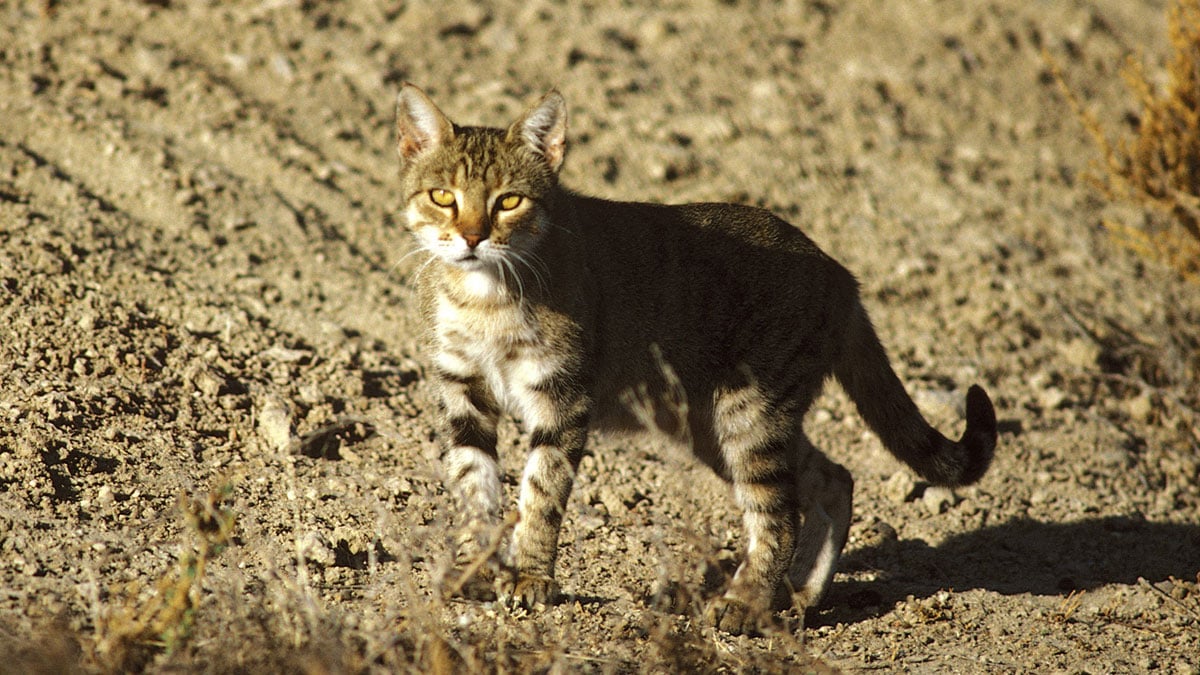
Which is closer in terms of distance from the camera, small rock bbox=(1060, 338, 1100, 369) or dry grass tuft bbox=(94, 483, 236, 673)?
dry grass tuft bbox=(94, 483, 236, 673)

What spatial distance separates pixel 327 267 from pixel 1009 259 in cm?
451

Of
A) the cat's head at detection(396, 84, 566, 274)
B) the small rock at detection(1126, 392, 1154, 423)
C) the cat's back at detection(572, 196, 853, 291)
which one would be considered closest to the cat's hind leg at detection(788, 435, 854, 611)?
the cat's back at detection(572, 196, 853, 291)

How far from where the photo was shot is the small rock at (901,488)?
6.11m

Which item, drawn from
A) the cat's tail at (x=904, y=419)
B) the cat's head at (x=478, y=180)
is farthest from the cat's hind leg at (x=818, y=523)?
the cat's head at (x=478, y=180)

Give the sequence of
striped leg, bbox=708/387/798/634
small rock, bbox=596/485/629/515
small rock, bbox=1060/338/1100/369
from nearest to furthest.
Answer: striped leg, bbox=708/387/798/634, small rock, bbox=596/485/629/515, small rock, bbox=1060/338/1100/369

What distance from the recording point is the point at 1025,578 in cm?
557

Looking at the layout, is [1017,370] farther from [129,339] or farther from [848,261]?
[129,339]

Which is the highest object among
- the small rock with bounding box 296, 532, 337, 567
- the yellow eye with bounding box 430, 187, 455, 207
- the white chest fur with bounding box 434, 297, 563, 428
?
the yellow eye with bounding box 430, 187, 455, 207

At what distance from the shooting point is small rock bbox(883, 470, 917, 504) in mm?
6105

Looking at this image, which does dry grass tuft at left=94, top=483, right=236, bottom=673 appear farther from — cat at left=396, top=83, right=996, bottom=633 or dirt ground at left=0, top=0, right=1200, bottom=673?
cat at left=396, top=83, right=996, bottom=633

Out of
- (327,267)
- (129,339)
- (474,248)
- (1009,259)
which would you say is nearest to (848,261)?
(1009,259)

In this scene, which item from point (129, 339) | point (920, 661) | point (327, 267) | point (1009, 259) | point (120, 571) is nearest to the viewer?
point (120, 571)

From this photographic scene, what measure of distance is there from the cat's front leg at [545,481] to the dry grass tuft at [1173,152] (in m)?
4.21

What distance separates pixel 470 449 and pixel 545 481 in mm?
400
